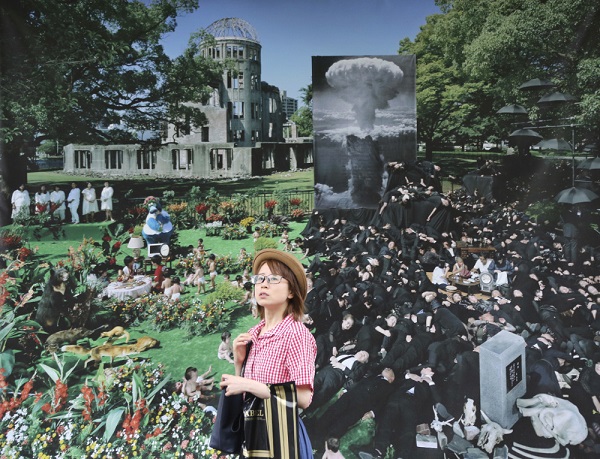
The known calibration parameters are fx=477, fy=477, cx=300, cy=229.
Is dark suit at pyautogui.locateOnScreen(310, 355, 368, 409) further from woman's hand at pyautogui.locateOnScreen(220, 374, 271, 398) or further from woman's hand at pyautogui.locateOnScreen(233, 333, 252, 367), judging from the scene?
woman's hand at pyautogui.locateOnScreen(220, 374, 271, 398)

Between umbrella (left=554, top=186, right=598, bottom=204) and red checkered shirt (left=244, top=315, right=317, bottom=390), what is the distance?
3663 mm

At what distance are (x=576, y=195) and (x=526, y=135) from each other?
77 cm

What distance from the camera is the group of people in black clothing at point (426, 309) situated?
4.09 meters

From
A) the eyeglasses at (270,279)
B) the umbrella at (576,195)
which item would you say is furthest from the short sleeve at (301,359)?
the umbrella at (576,195)

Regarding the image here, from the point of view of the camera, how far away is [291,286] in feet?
7.88

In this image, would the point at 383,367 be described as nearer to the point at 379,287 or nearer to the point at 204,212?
the point at 379,287

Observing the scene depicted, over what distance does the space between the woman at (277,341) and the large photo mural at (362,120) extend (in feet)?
8.72

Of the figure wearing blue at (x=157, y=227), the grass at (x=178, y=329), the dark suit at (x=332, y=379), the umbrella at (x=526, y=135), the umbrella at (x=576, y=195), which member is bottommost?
the dark suit at (x=332, y=379)

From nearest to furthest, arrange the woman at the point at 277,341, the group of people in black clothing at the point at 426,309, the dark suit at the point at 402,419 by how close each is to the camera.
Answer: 1. the woman at the point at 277,341
2. the dark suit at the point at 402,419
3. the group of people in black clothing at the point at 426,309

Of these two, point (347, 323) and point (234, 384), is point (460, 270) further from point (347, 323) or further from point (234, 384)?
point (234, 384)

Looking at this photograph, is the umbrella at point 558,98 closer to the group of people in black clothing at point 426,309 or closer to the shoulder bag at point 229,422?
the group of people in black clothing at point 426,309

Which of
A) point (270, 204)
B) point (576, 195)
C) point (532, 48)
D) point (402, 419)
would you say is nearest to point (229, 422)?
point (402, 419)

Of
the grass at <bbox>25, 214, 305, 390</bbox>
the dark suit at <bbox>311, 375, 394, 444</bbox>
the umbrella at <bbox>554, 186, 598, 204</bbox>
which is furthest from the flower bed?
the umbrella at <bbox>554, 186, 598, 204</bbox>

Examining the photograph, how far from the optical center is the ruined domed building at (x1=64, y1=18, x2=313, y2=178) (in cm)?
498
